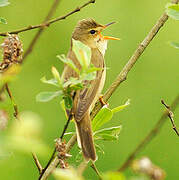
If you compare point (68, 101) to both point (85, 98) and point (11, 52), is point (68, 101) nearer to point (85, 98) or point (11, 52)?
point (11, 52)

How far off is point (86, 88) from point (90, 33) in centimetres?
81

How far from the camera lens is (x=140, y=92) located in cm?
520

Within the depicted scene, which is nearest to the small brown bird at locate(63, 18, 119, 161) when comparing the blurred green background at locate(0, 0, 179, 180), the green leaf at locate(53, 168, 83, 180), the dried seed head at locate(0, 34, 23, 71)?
the dried seed head at locate(0, 34, 23, 71)

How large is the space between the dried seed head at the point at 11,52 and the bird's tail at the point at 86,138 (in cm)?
57

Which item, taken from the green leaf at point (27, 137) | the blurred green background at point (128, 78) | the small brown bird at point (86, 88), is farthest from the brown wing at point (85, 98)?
the blurred green background at point (128, 78)

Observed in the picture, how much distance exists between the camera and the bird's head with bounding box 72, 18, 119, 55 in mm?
3312

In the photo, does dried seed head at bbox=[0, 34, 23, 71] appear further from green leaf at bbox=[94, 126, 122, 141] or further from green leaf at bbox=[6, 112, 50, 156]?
green leaf at bbox=[6, 112, 50, 156]

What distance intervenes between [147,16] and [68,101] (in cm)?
454

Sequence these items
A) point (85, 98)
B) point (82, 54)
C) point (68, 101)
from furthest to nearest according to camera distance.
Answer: point (85, 98) → point (68, 101) → point (82, 54)

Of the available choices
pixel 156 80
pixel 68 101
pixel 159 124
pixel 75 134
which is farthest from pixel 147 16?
pixel 159 124

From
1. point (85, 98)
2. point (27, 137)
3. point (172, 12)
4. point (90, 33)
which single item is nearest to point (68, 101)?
point (172, 12)

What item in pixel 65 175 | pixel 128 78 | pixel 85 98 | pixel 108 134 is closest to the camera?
pixel 65 175

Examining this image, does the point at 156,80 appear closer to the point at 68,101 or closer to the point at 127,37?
the point at 127,37

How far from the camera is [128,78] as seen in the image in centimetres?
509
